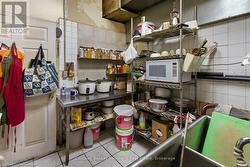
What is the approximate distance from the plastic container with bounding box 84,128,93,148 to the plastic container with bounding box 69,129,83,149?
96mm

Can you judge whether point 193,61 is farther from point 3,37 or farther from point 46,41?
point 3,37

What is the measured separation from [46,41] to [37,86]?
2.06ft

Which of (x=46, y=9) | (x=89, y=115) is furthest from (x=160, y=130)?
(x=46, y=9)

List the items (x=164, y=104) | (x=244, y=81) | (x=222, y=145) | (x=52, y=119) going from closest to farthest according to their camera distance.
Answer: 1. (x=222, y=145)
2. (x=244, y=81)
3. (x=164, y=104)
4. (x=52, y=119)

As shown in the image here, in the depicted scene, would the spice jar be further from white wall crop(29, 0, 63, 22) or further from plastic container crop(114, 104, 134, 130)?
plastic container crop(114, 104, 134, 130)

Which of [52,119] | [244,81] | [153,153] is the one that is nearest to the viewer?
[153,153]

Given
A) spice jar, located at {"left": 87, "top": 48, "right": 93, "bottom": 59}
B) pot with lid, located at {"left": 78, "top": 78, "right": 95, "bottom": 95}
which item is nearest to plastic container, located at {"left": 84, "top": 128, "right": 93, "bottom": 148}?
pot with lid, located at {"left": 78, "top": 78, "right": 95, "bottom": 95}

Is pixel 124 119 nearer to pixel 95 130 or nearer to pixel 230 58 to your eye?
pixel 95 130

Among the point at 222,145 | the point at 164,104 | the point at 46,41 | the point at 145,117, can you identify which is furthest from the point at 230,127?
the point at 46,41

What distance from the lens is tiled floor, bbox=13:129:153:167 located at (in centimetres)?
167

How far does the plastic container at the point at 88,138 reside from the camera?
199 cm

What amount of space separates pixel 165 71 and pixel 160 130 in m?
0.77

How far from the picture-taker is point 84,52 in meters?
2.15

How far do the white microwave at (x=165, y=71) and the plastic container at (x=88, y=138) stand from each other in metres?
1.13
